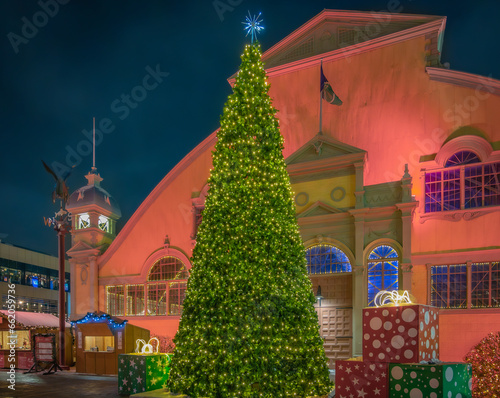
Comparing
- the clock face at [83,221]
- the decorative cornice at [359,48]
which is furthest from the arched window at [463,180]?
the clock face at [83,221]

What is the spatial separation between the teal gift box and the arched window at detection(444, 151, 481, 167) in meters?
11.0

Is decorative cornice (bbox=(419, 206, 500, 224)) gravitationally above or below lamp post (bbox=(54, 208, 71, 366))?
above

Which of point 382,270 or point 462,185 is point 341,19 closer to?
point 462,185

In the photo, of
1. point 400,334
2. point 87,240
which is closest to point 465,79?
point 400,334

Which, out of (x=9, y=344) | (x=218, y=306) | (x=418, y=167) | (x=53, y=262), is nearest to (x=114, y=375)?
(x=9, y=344)

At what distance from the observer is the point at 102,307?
21.8 metres

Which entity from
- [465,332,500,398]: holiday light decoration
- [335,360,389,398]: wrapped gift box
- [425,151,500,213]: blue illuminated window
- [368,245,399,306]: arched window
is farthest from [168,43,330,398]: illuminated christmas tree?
[425,151,500,213]: blue illuminated window

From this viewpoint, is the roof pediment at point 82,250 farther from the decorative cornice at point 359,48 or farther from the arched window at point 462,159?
the arched window at point 462,159

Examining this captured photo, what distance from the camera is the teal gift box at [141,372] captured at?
1211 cm

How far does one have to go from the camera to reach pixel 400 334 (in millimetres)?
7977

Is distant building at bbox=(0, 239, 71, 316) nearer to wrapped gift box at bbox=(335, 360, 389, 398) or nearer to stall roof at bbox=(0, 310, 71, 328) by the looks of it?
stall roof at bbox=(0, 310, 71, 328)

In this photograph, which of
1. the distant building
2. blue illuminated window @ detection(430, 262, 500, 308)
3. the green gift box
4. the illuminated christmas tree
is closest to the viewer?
the green gift box

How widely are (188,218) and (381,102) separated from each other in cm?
949

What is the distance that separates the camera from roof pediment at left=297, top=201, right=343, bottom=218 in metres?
16.3
